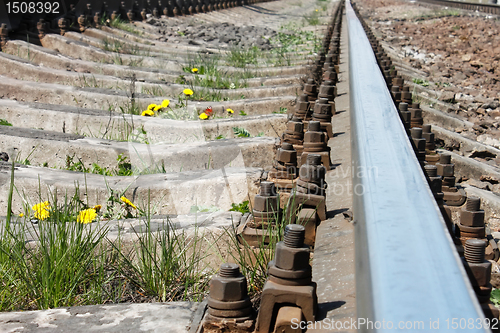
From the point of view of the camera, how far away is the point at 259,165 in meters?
3.55

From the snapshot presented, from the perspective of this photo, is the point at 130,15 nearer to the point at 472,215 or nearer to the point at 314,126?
the point at 314,126

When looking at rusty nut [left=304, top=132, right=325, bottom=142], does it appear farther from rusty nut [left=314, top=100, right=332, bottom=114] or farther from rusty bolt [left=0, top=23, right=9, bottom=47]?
rusty bolt [left=0, top=23, right=9, bottom=47]

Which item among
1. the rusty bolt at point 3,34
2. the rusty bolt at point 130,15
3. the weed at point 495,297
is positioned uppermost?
the rusty bolt at point 130,15

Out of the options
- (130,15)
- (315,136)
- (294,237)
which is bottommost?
(294,237)

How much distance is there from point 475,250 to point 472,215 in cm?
62

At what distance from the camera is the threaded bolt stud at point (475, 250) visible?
5.36ft

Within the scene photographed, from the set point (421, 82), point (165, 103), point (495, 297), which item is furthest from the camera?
point (421, 82)

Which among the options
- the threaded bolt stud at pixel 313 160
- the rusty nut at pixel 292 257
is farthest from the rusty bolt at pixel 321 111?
the rusty nut at pixel 292 257

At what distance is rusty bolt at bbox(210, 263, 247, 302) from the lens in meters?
1.54

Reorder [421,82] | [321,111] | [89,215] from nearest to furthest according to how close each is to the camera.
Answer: [89,215], [321,111], [421,82]

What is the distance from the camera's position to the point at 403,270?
3.63ft

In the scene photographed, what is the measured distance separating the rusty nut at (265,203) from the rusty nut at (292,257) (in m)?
0.65

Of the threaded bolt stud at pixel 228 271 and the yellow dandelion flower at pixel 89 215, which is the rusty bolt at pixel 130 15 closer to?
the yellow dandelion flower at pixel 89 215

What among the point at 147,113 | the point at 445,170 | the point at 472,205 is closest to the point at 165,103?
the point at 147,113
